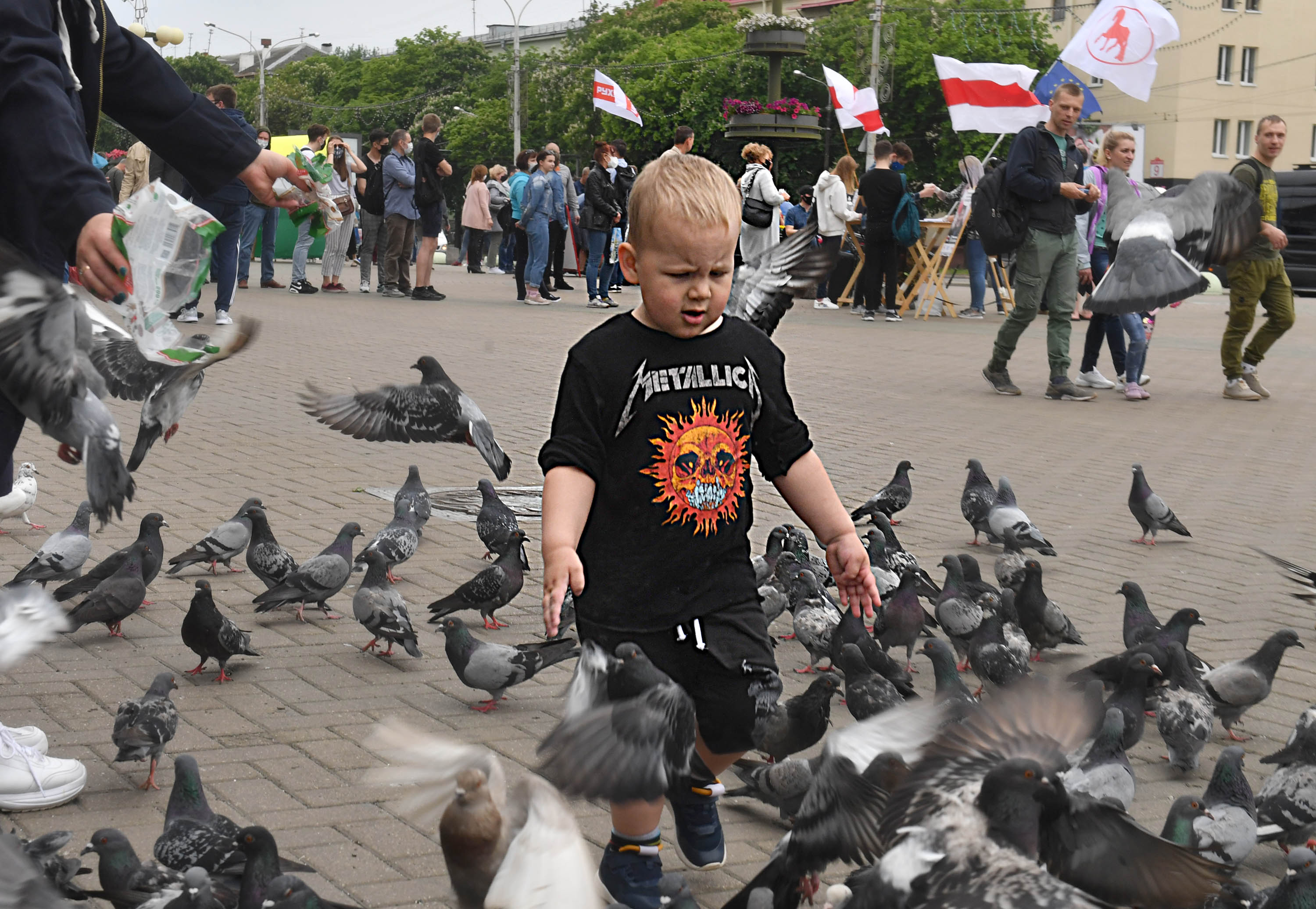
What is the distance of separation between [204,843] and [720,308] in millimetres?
1904

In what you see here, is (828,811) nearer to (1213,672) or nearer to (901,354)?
(1213,672)

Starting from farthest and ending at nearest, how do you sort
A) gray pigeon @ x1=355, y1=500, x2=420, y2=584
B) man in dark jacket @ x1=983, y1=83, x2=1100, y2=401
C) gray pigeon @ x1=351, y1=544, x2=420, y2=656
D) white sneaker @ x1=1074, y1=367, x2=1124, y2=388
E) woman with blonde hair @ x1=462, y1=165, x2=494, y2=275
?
woman with blonde hair @ x1=462, y1=165, x2=494, y2=275 < white sneaker @ x1=1074, y1=367, x2=1124, y2=388 < man in dark jacket @ x1=983, y1=83, x2=1100, y2=401 < gray pigeon @ x1=355, y1=500, x2=420, y2=584 < gray pigeon @ x1=351, y1=544, x2=420, y2=656

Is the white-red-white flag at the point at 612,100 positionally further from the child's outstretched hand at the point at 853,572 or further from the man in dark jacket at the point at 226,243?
the child's outstretched hand at the point at 853,572

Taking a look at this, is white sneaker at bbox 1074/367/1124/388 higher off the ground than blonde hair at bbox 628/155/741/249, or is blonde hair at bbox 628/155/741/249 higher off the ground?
blonde hair at bbox 628/155/741/249

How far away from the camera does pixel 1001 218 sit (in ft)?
40.5

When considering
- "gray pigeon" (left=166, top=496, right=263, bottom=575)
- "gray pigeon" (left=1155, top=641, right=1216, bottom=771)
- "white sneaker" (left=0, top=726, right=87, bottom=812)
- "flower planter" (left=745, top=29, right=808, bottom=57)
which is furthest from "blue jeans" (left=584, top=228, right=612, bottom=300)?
"white sneaker" (left=0, top=726, right=87, bottom=812)

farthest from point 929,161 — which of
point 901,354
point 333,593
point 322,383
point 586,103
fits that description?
point 333,593

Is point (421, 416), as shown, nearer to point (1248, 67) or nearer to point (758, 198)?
point (758, 198)

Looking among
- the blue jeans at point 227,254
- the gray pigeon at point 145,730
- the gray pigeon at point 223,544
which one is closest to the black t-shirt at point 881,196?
the blue jeans at point 227,254

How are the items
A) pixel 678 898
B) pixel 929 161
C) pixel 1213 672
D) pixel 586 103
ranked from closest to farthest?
pixel 678 898
pixel 1213 672
pixel 929 161
pixel 586 103

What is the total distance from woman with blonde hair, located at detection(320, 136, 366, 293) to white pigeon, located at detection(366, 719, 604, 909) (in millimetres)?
16188

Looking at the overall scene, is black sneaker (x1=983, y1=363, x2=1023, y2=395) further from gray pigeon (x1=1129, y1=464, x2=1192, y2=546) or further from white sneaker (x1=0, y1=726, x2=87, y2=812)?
white sneaker (x1=0, y1=726, x2=87, y2=812)

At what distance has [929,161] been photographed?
61.6m

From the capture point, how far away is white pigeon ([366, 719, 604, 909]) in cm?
267
